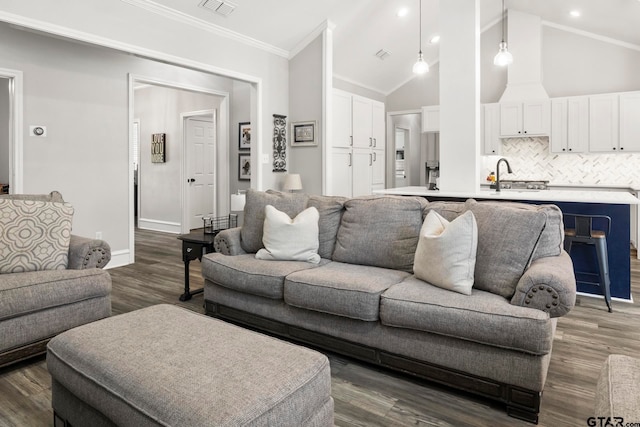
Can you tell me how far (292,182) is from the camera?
5477 mm

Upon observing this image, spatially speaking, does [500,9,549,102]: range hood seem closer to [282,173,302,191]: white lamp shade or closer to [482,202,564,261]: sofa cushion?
[282,173,302,191]: white lamp shade

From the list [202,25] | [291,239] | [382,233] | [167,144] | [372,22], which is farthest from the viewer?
[167,144]

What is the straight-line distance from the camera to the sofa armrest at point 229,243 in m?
3.24

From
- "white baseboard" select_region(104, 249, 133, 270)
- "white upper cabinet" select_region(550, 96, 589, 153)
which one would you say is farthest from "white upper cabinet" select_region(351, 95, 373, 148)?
"white baseboard" select_region(104, 249, 133, 270)

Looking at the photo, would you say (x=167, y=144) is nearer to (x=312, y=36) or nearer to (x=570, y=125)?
(x=312, y=36)

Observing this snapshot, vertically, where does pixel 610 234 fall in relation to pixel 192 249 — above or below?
above

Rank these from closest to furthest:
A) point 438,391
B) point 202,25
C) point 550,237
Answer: point 438,391 → point 550,237 → point 202,25

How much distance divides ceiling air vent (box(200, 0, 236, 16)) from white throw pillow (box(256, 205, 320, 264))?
2.55 metres

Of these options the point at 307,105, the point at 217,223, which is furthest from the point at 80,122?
the point at 307,105

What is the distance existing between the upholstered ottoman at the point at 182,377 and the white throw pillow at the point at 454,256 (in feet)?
3.19

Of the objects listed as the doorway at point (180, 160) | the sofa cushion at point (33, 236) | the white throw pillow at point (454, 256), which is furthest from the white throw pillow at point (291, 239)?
the doorway at point (180, 160)

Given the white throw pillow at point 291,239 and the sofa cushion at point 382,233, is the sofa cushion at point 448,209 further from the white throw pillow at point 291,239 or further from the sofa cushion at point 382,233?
the white throw pillow at point 291,239

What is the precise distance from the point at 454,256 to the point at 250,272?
4.26 feet

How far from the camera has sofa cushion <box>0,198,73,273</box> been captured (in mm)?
2664
